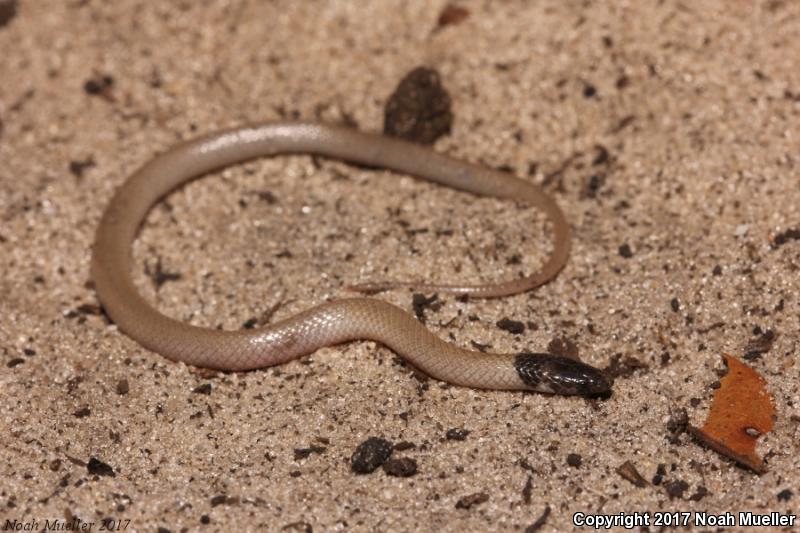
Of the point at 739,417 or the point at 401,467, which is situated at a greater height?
the point at 739,417

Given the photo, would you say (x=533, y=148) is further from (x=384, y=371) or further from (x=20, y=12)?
(x=20, y=12)

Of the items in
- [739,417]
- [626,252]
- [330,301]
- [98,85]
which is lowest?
[739,417]

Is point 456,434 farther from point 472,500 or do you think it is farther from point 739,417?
point 739,417

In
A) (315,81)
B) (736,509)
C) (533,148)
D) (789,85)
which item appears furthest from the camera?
(315,81)

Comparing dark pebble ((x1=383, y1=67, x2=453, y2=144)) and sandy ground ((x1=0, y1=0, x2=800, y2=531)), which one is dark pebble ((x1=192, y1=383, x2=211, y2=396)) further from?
dark pebble ((x1=383, y1=67, x2=453, y2=144))

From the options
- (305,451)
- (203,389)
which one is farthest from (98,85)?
(305,451)

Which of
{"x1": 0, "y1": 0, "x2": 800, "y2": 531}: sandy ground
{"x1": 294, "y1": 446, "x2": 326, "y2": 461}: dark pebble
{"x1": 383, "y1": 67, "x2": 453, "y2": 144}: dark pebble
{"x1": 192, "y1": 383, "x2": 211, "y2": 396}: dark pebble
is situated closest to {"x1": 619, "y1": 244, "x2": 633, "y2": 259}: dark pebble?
{"x1": 0, "y1": 0, "x2": 800, "y2": 531}: sandy ground

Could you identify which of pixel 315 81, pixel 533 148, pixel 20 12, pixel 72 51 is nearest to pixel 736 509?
pixel 533 148
